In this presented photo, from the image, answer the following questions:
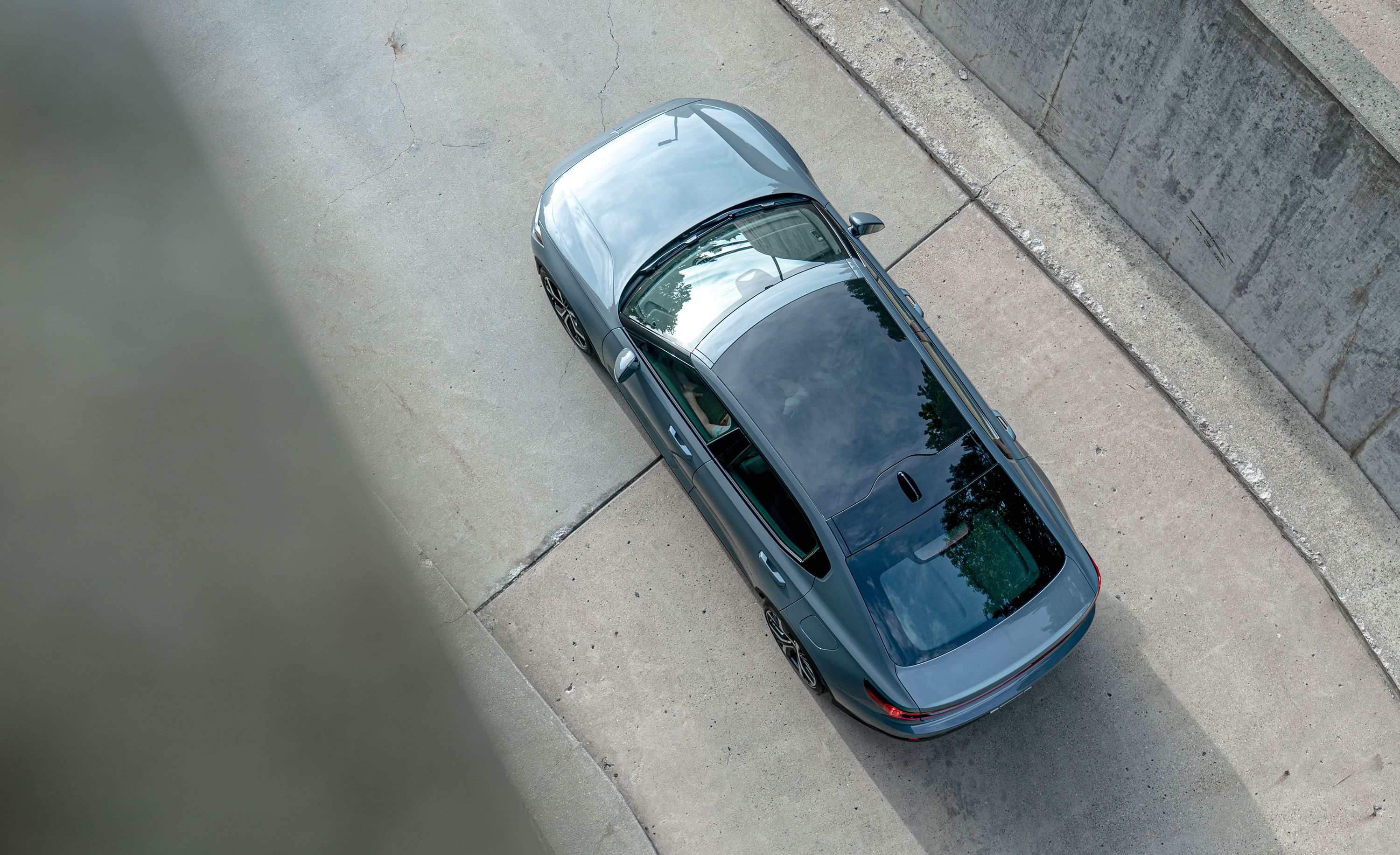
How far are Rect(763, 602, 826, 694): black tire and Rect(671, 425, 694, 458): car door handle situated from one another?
964 millimetres

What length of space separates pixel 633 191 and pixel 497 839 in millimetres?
3872

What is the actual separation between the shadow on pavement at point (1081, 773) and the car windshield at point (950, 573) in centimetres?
108

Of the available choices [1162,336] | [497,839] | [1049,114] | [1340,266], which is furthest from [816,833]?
[1049,114]

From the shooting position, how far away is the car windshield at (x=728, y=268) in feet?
16.2

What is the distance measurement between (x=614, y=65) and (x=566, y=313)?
7.20 ft

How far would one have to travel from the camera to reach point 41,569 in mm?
5773

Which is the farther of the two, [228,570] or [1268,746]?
[228,570]

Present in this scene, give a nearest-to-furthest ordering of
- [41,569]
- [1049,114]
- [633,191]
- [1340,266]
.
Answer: [1340,266], [633,191], [41,569], [1049,114]

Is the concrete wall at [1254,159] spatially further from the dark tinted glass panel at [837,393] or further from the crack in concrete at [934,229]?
the dark tinted glass panel at [837,393]

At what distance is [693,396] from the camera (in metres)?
4.90

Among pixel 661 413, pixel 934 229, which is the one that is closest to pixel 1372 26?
pixel 934 229

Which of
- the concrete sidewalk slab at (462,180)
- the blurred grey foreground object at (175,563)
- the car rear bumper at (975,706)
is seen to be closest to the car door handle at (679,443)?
the concrete sidewalk slab at (462,180)

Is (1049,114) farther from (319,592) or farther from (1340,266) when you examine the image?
(319,592)

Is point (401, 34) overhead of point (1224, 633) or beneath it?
overhead
